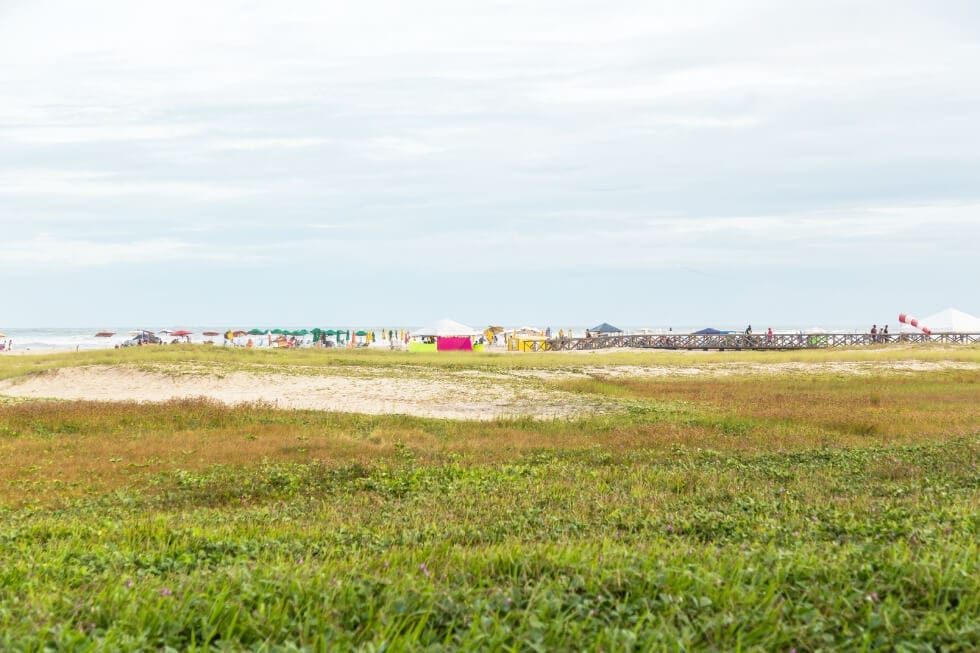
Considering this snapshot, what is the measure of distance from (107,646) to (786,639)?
3826mm

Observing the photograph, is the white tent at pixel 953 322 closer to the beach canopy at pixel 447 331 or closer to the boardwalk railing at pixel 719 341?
the boardwalk railing at pixel 719 341

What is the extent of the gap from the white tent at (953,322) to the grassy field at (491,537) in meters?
83.7

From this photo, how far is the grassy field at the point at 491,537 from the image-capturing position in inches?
198

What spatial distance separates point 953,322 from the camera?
322 feet

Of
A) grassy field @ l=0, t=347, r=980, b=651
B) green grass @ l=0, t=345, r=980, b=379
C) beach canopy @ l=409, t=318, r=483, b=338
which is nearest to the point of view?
grassy field @ l=0, t=347, r=980, b=651

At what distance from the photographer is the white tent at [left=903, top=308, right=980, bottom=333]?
96.0 meters

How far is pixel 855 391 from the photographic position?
35531 millimetres

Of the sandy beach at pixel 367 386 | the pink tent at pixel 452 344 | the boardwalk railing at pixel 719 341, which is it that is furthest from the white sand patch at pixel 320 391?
the boardwalk railing at pixel 719 341

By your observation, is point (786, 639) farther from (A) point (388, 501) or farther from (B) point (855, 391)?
(B) point (855, 391)

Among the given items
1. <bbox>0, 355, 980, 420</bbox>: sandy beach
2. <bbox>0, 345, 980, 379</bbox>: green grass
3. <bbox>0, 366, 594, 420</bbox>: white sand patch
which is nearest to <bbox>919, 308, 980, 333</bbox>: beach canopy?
<bbox>0, 345, 980, 379</bbox>: green grass

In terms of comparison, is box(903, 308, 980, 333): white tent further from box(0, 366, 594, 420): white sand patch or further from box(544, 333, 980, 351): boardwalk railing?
box(0, 366, 594, 420): white sand patch

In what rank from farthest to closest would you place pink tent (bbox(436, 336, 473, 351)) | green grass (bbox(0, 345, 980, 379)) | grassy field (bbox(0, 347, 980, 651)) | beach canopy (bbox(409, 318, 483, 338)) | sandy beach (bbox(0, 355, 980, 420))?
beach canopy (bbox(409, 318, 483, 338)) < pink tent (bbox(436, 336, 473, 351)) < green grass (bbox(0, 345, 980, 379)) < sandy beach (bbox(0, 355, 980, 420)) < grassy field (bbox(0, 347, 980, 651))

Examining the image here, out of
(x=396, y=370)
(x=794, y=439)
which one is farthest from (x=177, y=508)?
(x=396, y=370)

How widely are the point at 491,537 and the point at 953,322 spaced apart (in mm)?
104385
